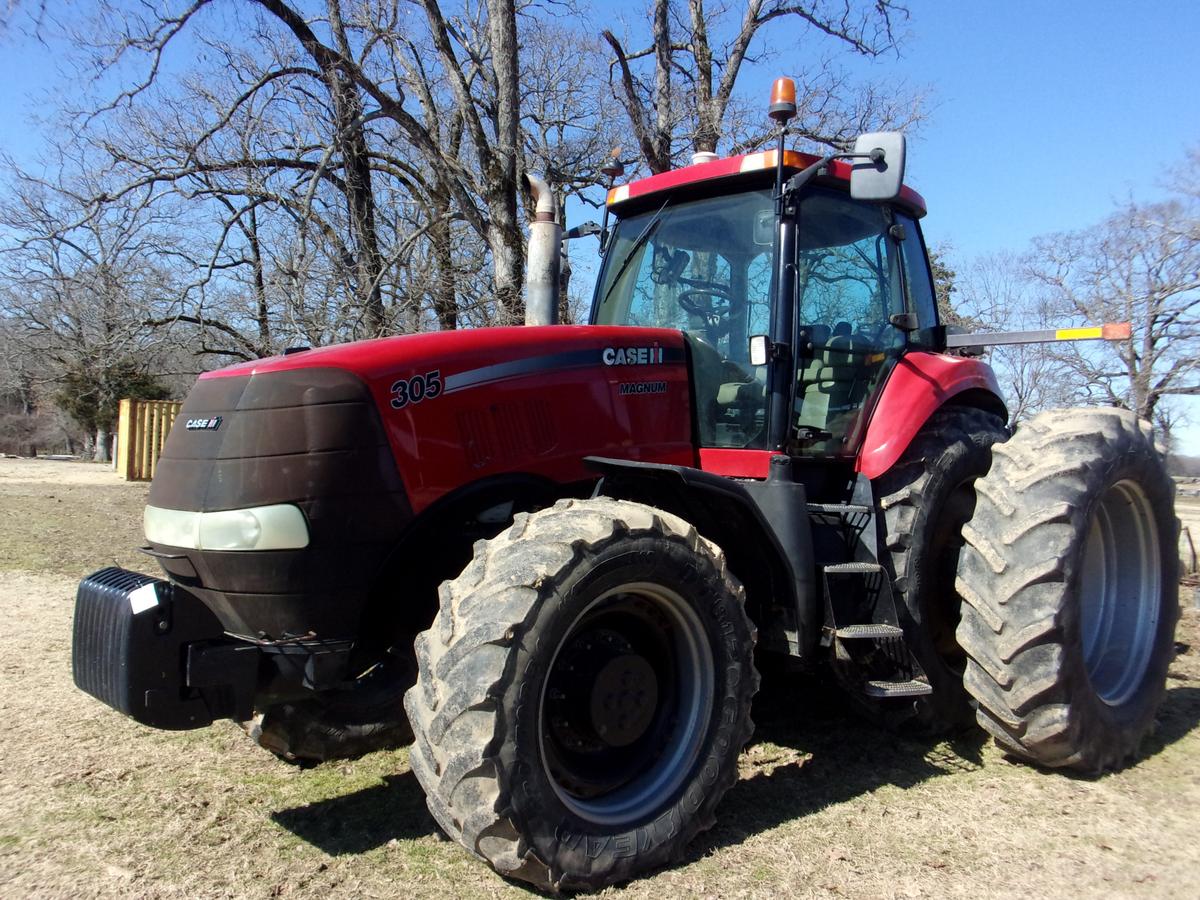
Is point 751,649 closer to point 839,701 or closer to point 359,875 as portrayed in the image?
point 359,875

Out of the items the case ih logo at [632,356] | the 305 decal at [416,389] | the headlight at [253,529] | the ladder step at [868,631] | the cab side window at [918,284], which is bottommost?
the ladder step at [868,631]

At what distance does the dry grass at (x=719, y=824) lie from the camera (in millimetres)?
2852

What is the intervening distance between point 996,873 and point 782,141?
2894 mm

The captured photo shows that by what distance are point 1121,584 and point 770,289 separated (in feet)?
7.56

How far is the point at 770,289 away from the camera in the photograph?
158 inches

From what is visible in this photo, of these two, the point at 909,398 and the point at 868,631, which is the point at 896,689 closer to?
the point at 868,631

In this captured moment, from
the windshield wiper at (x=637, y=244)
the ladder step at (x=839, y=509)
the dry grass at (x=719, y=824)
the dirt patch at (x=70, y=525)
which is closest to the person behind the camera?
the dry grass at (x=719, y=824)

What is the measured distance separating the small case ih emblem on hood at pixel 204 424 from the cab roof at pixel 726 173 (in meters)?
2.27

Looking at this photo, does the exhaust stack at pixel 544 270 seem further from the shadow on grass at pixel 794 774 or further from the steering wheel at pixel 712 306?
the shadow on grass at pixel 794 774

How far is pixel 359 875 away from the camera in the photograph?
2.88m

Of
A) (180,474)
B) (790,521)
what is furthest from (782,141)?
(180,474)

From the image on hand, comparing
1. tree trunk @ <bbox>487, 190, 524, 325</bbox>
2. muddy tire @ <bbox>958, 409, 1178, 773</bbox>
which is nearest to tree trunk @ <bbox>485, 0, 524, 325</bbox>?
tree trunk @ <bbox>487, 190, 524, 325</bbox>

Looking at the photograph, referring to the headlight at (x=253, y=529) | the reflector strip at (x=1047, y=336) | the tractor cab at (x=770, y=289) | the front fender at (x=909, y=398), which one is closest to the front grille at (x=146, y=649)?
the headlight at (x=253, y=529)

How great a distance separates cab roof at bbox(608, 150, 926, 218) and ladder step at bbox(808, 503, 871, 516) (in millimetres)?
1460
